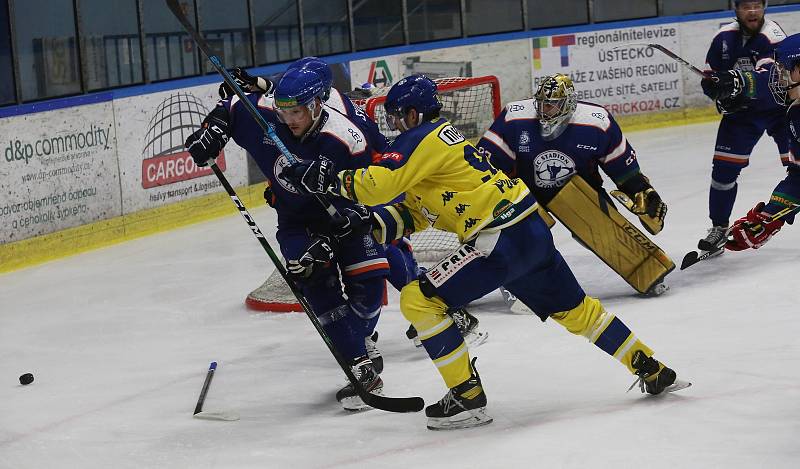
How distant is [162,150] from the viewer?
302 inches

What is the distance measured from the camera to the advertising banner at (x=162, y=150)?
744 centimetres

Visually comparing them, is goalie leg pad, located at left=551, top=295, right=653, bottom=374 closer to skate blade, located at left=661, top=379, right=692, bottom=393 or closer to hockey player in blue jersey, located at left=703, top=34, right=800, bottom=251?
skate blade, located at left=661, top=379, right=692, bottom=393

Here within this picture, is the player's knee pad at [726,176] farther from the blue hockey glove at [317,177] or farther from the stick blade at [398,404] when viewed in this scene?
the blue hockey glove at [317,177]

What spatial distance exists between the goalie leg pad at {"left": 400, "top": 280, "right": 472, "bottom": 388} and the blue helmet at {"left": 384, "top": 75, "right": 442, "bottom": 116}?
0.50 m

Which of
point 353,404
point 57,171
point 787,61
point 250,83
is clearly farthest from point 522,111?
point 57,171

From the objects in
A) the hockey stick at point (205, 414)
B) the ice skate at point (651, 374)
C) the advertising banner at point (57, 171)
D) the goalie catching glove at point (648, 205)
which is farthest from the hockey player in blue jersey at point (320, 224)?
the advertising banner at point (57, 171)

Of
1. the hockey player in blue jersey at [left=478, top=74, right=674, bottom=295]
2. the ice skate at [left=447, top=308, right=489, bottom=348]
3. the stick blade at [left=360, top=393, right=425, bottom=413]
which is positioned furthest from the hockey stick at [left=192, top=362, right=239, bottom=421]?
the hockey player in blue jersey at [left=478, top=74, right=674, bottom=295]

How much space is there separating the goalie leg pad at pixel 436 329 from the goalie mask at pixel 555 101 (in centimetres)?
161

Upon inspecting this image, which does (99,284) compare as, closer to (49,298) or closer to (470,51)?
(49,298)

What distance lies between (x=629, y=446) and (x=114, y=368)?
2253 millimetres

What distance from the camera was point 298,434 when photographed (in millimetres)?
3699

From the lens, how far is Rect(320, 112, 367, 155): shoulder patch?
404 cm

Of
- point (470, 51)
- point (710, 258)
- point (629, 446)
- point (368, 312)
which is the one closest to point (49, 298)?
point (368, 312)

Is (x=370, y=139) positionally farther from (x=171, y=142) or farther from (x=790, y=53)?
(x=171, y=142)
